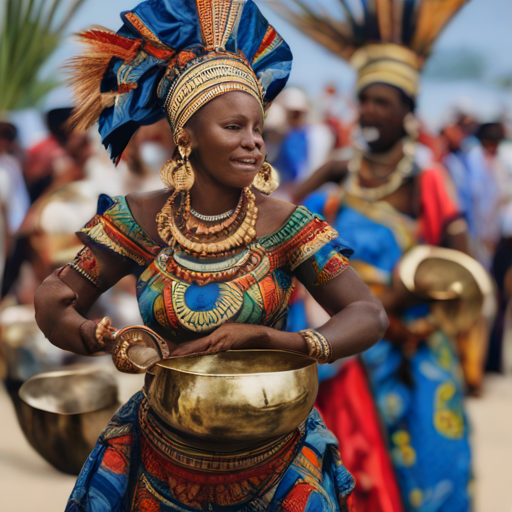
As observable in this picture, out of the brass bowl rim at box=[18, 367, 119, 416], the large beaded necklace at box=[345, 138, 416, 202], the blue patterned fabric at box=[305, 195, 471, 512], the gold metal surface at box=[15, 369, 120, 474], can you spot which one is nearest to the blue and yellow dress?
the gold metal surface at box=[15, 369, 120, 474]

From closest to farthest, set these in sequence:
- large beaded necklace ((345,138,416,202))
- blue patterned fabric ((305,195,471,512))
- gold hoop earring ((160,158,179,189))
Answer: gold hoop earring ((160,158,179,189)) → blue patterned fabric ((305,195,471,512)) → large beaded necklace ((345,138,416,202))

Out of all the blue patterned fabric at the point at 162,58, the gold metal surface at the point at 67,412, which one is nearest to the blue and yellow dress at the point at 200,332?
the blue patterned fabric at the point at 162,58

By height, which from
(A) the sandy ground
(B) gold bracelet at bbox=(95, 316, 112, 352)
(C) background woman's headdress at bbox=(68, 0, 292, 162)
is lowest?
(A) the sandy ground

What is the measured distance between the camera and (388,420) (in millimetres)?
4691

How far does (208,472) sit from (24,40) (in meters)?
7.34

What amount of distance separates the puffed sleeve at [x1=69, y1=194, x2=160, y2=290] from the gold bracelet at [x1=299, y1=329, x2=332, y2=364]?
500 mm

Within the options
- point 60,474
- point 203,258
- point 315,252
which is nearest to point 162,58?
point 203,258

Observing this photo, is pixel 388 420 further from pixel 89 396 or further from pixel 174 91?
pixel 174 91

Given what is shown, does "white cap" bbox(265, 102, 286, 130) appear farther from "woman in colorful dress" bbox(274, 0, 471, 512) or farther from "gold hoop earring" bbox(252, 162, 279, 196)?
"gold hoop earring" bbox(252, 162, 279, 196)

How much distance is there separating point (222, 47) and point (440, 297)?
2592mm

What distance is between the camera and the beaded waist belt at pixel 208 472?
2264mm

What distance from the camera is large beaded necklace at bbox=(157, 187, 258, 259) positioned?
2336mm

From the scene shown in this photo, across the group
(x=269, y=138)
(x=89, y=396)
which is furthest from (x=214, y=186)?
(x=269, y=138)

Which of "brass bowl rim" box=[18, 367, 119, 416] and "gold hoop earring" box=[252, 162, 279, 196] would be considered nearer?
"gold hoop earring" box=[252, 162, 279, 196]
